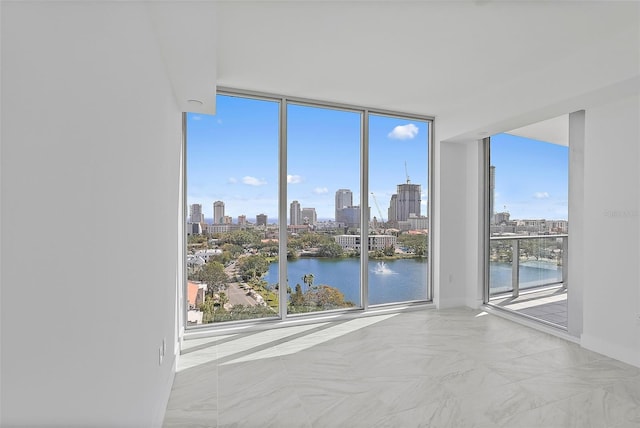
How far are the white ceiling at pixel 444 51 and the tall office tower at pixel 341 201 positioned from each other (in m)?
1.18

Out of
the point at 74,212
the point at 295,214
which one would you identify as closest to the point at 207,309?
the point at 295,214

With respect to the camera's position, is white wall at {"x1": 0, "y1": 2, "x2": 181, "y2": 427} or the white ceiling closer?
white wall at {"x1": 0, "y1": 2, "x2": 181, "y2": 427}

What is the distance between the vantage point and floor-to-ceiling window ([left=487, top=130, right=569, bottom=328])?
156 inches

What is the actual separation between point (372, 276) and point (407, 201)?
115cm

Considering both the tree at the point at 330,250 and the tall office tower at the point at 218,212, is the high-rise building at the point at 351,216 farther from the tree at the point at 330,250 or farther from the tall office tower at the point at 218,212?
the tall office tower at the point at 218,212

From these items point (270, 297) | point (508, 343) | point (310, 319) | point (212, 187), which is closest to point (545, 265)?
point (508, 343)

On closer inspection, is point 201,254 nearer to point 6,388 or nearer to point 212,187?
point 212,187

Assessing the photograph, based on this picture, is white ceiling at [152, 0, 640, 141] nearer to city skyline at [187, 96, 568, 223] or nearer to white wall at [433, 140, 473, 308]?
city skyline at [187, 96, 568, 223]

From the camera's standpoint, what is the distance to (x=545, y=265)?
4.35 m

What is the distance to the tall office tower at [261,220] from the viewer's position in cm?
396

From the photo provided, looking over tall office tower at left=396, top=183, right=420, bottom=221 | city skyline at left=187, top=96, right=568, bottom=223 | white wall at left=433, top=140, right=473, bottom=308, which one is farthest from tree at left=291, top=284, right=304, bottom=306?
white wall at left=433, top=140, right=473, bottom=308

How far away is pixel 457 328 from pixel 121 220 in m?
3.69

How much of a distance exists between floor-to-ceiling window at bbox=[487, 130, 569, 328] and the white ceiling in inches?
28.5

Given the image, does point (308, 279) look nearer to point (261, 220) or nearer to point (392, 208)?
point (261, 220)
